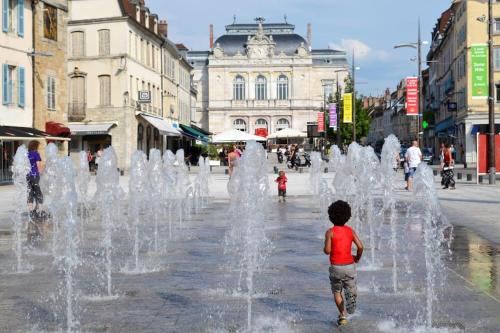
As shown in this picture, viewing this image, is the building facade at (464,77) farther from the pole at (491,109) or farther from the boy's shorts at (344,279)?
the boy's shorts at (344,279)

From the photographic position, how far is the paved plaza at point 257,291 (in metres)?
6.29

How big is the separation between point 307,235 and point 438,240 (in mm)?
2172

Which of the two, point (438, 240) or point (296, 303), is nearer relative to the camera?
point (296, 303)

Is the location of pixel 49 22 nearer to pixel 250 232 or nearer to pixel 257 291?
pixel 250 232

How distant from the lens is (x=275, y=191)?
24859 mm

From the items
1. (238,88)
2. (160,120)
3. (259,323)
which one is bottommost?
(259,323)

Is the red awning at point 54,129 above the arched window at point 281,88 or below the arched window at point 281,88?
below

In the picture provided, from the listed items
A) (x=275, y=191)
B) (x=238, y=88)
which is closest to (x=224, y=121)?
(x=238, y=88)

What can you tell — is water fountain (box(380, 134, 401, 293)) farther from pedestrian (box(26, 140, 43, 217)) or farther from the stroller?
pedestrian (box(26, 140, 43, 217))

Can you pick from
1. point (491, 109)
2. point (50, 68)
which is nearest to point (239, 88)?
point (50, 68)

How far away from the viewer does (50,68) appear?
1308 inches

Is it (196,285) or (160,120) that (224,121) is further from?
(196,285)

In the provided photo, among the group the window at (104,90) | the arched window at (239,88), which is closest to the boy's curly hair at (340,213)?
the window at (104,90)

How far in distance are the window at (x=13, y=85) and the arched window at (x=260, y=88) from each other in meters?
84.1
